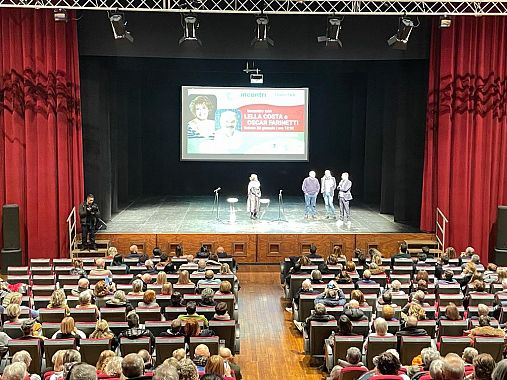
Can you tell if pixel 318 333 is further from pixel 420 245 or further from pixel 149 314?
pixel 420 245

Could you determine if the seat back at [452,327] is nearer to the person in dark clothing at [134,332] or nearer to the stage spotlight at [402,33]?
the person in dark clothing at [134,332]

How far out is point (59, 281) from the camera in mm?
10734

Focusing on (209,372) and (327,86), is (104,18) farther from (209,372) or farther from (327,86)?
(209,372)

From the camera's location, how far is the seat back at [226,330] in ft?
27.5

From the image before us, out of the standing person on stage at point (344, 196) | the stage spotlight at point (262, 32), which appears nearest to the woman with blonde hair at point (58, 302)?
the stage spotlight at point (262, 32)

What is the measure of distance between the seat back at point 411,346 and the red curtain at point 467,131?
8753mm

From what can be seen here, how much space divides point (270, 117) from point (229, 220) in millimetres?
3163

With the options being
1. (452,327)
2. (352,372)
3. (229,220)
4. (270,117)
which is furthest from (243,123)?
(352,372)

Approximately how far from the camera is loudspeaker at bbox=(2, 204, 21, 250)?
48.5ft

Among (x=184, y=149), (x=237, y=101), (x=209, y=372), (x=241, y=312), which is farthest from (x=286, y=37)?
(x=209, y=372)

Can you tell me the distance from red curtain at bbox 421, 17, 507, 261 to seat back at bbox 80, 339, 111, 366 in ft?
34.5

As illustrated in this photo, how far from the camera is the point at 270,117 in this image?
18.3 m

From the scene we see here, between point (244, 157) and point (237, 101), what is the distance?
1.51 m

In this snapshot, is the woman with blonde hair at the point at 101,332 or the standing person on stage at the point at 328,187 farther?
the standing person on stage at the point at 328,187
